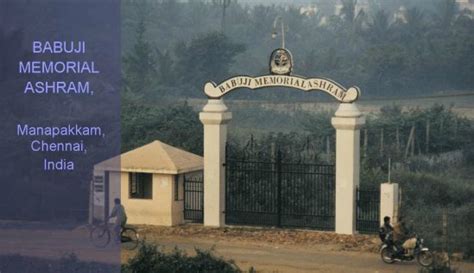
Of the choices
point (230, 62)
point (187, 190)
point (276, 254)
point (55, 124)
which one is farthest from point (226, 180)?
point (230, 62)

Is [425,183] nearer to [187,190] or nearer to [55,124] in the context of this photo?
[187,190]

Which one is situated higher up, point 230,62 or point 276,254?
point 230,62

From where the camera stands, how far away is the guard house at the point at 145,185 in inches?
886

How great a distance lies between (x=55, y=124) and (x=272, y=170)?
39.0 ft

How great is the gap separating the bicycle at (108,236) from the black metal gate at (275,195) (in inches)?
104

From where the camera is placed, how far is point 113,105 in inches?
1630

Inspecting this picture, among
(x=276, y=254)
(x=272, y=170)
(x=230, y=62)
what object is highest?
(x=230, y=62)

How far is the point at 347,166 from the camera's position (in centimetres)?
2144

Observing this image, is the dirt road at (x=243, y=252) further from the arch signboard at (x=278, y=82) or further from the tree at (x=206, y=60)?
the tree at (x=206, y=60)

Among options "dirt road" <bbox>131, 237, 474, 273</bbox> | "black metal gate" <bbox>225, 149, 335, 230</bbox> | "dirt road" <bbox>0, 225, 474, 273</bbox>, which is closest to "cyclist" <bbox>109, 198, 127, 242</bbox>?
"dirt road" <bbox>0, 225, 474, 273</bbox>

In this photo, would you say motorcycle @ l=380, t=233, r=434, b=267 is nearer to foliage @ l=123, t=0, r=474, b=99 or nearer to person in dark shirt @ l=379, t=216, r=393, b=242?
person in dark shirt @ l=379, t=216, r=393, b=242

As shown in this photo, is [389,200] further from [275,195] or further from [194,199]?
[194,199]

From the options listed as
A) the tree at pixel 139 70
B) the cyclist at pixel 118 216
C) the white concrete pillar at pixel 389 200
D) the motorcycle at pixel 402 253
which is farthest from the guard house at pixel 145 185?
the tree at pixel 139 70

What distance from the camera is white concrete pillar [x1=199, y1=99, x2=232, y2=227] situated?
74.0 ft
